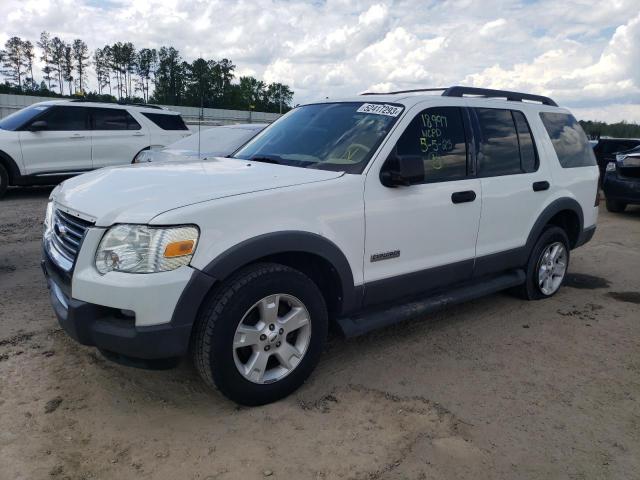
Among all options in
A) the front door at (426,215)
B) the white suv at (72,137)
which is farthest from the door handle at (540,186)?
the white suv at (72,137)

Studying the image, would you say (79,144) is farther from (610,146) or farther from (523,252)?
(610,146)

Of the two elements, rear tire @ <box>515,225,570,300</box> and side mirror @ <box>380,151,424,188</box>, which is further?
rear tire @ <box>515,225,570,300</box>

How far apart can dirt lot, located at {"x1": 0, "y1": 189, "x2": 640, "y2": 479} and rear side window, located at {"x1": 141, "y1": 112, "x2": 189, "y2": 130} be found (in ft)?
25.4

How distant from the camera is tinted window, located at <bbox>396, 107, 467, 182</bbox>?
388cm

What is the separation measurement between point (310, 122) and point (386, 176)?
99cm

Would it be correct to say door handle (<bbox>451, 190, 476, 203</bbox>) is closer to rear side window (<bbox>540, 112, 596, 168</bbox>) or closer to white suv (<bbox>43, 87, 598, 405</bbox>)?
white suv (<bbox>43, 87, 598, 405</bbox>)

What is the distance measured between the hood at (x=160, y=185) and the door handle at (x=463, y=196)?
103cm

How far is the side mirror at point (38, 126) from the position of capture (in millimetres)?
10117

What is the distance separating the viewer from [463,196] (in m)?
4.14

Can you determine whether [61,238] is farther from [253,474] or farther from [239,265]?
[253,474]

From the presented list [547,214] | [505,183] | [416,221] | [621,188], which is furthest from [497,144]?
[621,188]

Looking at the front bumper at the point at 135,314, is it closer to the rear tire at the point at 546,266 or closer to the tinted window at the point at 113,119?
the rear tire at the point at 546,266

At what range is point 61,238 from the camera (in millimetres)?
3260

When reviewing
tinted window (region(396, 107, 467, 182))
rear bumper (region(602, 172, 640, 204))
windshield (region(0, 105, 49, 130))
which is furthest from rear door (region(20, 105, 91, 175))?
rear bumper (region(602, 172, 640, 204))
